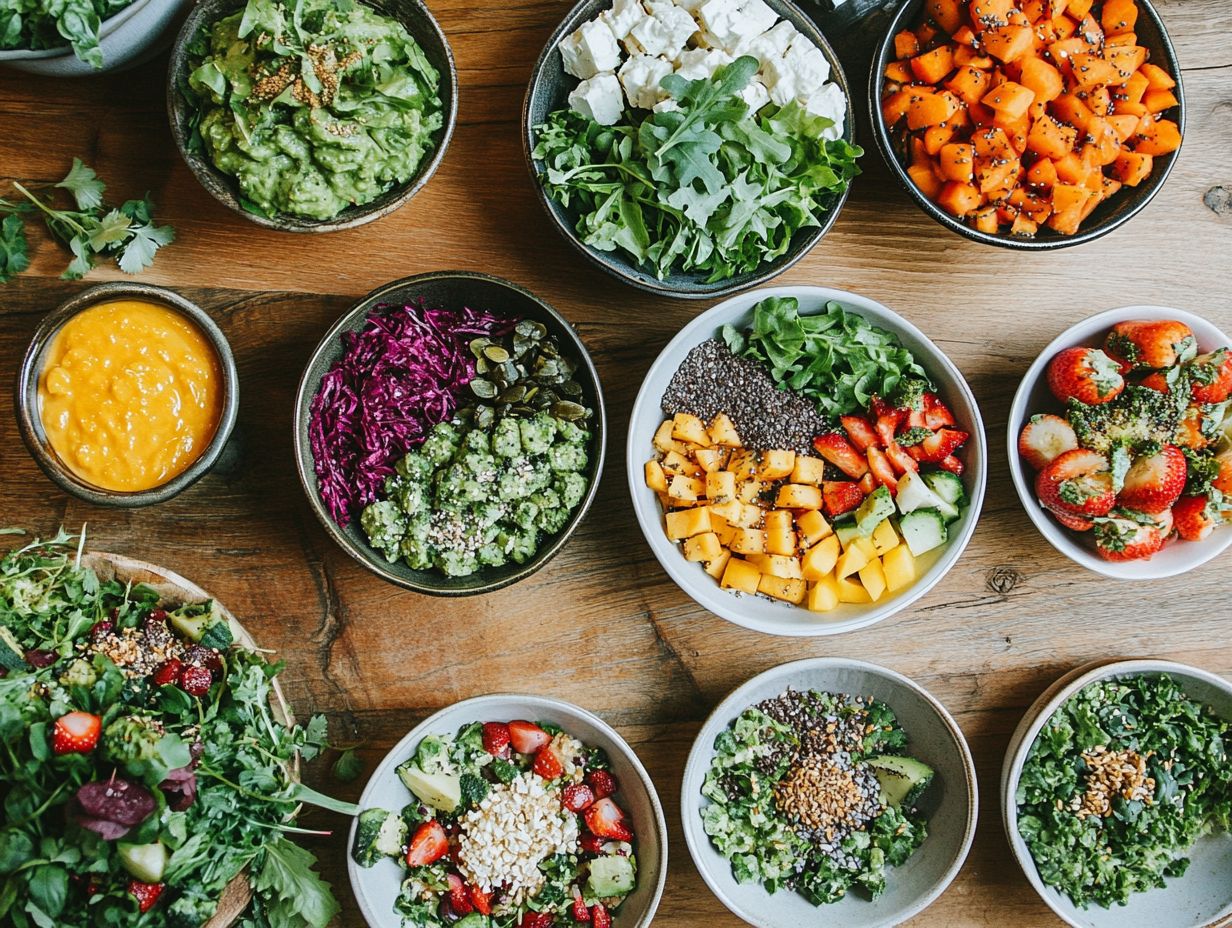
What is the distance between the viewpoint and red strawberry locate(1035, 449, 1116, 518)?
7.33ft

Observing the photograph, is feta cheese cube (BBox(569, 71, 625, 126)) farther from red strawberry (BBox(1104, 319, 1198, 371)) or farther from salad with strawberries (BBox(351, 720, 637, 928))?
salad with strawberries (BBox(351, 720, 637, 928))

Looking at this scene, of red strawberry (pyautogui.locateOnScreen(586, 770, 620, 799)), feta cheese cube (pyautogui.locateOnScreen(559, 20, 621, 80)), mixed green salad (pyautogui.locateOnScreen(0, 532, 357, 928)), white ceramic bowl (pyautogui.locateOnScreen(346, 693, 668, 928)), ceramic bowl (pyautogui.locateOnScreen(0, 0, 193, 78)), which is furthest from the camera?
red strawberry (pyautogui.locateOnScreen(586, 770, 620, 799))

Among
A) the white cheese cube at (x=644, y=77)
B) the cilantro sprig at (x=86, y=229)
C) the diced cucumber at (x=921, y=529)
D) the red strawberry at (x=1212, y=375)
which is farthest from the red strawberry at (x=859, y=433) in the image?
the cilantro sprig at (x=86, y=229)

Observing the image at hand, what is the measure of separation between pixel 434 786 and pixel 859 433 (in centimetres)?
130

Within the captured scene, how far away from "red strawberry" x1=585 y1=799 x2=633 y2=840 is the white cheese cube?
65.0 inches

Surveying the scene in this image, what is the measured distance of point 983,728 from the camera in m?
2.52

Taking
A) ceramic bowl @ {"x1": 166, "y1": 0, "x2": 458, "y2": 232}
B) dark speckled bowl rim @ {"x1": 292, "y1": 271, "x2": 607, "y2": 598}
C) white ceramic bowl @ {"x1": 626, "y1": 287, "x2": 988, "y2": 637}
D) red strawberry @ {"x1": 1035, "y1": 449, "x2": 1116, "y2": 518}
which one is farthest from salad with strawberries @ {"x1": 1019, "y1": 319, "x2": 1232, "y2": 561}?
ceramic bowl @ {"x1": 166, "y1": 0, "x2": 458, "y2": 232}

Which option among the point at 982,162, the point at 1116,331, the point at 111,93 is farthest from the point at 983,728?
the point at 111,93

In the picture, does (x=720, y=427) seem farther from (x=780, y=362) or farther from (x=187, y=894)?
(x=187, y=894)

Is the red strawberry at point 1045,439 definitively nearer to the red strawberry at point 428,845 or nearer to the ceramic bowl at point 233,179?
the ceramic bowl at point 233,179

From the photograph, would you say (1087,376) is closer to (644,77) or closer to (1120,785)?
(1120,785)

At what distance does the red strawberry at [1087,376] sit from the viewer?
2.27 metres

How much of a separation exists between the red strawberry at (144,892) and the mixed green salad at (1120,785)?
197 centimetres

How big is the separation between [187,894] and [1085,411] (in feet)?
7.27
